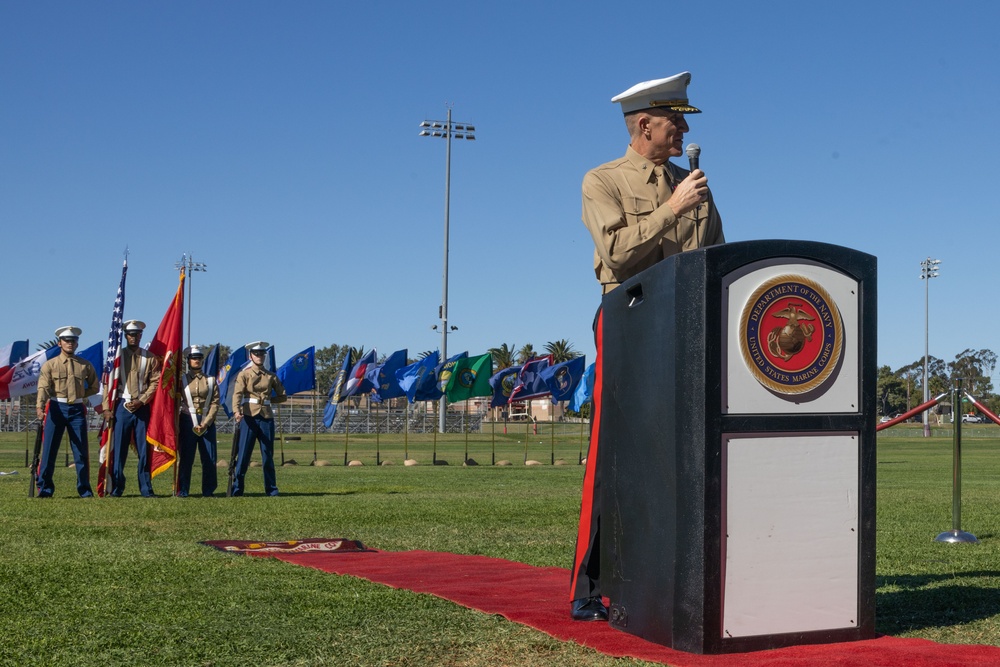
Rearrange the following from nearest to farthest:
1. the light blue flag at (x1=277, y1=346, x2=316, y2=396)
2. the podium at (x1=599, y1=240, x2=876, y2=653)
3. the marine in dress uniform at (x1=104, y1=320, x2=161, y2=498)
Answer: the podium at (x1=599, y1=240, x2=876, y2=653) < the marine in dress uniform at (x1=104, y1=320, x2=161, y2=498) < the light blue flag at (x1=277, y1=346, x2=316, y2=396)

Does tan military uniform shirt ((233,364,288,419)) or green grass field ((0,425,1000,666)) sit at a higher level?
tan military uniform shirt ((233,364,288,419))

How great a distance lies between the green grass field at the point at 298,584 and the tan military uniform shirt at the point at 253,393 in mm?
2076

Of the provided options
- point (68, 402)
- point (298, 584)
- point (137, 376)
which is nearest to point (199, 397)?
point (137, 376)

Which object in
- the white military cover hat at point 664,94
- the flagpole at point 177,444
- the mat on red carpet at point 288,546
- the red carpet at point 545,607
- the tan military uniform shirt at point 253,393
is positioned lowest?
the mat on red carpet at point 288,546

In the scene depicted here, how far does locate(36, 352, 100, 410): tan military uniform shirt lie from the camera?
15.4 metres

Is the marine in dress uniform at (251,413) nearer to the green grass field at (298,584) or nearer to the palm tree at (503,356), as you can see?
the green grass field at (298,584)

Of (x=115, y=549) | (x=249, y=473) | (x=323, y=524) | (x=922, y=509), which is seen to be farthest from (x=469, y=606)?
(x=249, y=473)

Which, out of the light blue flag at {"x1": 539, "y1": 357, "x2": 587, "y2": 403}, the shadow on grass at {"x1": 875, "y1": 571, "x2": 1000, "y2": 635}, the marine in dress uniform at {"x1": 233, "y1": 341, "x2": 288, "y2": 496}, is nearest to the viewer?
the shadow on grass at {"x1": 875, "y1": 571, "x2": 1000, "y2": 635}

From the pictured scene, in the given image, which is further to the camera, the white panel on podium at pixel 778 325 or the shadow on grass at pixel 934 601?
the shadow on grass at pixel 934 601

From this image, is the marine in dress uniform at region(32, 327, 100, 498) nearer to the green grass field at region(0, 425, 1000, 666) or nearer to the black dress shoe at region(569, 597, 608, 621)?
the green grass field at region(0, 425, 1000, 666)

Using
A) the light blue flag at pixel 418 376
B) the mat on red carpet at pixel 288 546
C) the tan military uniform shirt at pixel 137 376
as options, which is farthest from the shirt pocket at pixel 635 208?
the light blue flag at pixel 418 376

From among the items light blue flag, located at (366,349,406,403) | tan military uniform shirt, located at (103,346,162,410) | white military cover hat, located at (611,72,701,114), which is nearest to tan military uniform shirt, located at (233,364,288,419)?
tan military uniform shirt, located at (103,346,162,410)

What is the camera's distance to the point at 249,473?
2370 centimetres

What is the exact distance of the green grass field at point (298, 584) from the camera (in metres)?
4.66
